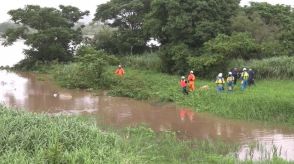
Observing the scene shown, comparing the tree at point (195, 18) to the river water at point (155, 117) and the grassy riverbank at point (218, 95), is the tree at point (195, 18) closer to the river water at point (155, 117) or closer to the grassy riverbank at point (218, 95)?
the grassy riverbank at point (218, 95)

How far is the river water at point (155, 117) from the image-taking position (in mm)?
15195

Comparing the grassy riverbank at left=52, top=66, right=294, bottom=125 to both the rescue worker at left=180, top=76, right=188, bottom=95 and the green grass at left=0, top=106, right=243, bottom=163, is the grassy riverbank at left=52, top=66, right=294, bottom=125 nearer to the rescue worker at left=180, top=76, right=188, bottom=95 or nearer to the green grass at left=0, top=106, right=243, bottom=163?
the rescue worker at left=180, top=76, right=188, bottom=95

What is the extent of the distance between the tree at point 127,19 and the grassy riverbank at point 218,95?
23.6 feet

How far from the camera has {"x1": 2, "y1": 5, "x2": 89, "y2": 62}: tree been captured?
33.4m

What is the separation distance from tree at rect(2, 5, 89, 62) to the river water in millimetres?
6712

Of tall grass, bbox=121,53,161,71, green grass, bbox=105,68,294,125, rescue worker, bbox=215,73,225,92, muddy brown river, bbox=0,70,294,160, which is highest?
tall grass, bbox=121,53,161,71

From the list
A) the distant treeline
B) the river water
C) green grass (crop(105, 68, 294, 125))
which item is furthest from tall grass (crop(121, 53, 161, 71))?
the river water

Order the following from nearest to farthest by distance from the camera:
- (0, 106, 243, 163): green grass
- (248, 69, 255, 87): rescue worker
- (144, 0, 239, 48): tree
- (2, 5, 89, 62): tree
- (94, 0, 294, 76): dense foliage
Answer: (0, 106, 243, 163): green grass
(248, 69, 255, 87): rescue worker
(94, 0, 294, 76): dense foliage
(144, 0, 239, 48): tree
(2, 5, 89, 62): tree

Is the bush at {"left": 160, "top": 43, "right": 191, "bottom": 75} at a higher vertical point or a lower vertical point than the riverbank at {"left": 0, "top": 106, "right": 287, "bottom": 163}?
higher

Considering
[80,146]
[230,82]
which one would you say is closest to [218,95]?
[230,82]

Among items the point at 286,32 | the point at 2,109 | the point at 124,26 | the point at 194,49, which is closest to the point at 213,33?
the point at 194,49

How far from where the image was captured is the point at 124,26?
36188mm

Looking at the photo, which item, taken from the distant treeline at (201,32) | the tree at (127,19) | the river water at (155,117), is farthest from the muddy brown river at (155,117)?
the tree at (127,19)

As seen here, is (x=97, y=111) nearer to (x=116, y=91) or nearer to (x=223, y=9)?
(x=116, y=91)
